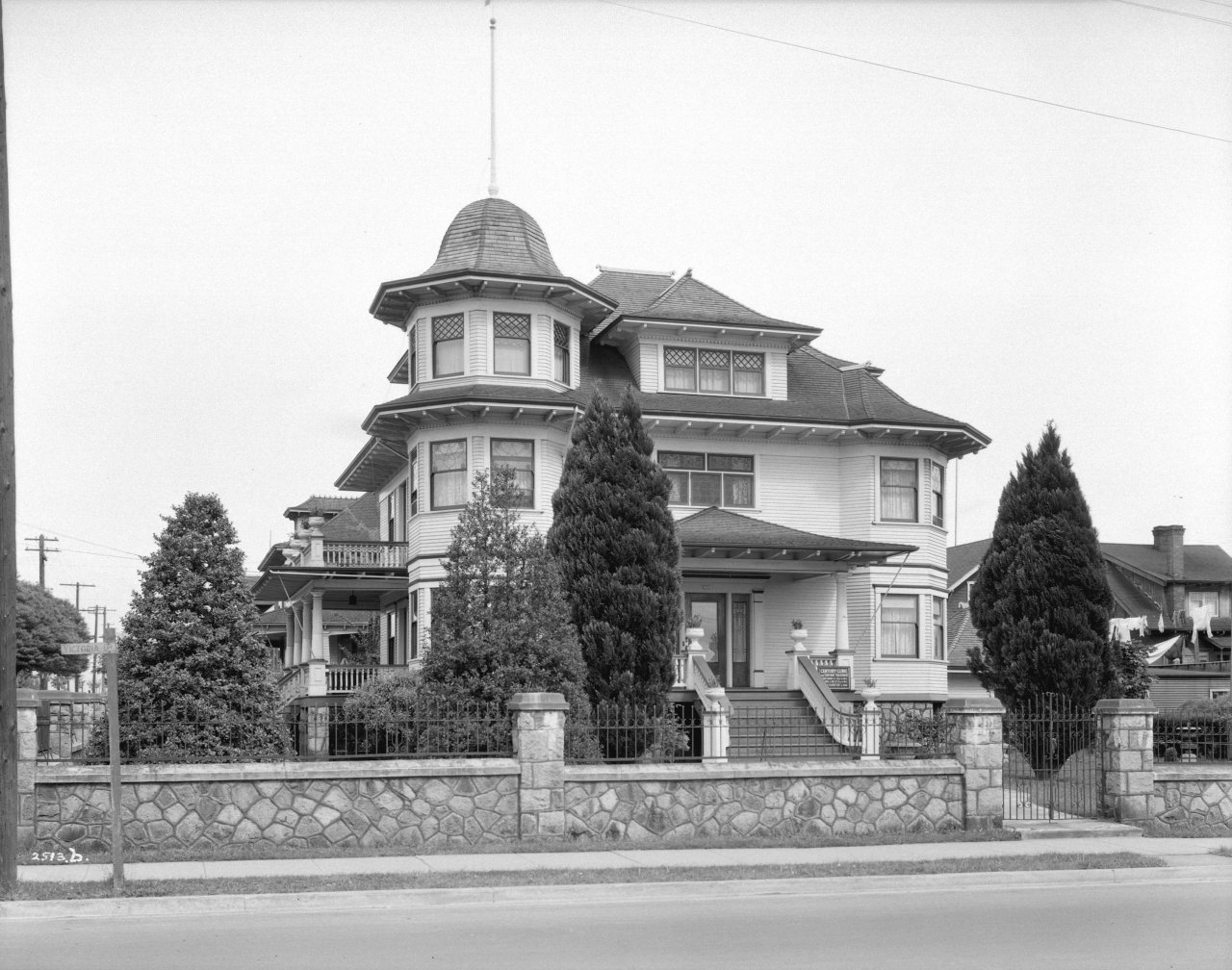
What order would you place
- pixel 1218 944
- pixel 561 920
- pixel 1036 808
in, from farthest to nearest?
pixel 1036 808 < pixel 561 920 < pixel 1218 944

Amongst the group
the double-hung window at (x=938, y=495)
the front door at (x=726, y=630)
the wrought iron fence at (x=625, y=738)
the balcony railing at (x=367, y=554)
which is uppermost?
the double-hung window at (x=938, y=495)

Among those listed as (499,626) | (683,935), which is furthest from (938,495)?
(683,935)

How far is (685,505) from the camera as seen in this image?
1265 inches

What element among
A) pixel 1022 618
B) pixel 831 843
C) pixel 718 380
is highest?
pixel 718 380

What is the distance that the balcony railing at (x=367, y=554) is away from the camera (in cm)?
3247

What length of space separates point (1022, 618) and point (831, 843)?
11840 millimetres

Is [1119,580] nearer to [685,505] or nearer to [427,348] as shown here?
[685,505]

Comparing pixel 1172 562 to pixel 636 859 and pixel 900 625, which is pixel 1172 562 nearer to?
pixel 900 625

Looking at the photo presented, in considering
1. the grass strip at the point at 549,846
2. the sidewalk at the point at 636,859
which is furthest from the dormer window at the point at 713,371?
the sidewalk at the point at 636,859

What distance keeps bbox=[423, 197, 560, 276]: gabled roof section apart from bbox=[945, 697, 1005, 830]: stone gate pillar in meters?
15.6

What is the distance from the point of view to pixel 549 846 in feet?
52.9

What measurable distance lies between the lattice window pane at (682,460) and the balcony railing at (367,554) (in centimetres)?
627

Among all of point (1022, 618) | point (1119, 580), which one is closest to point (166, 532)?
point (1022, 618)

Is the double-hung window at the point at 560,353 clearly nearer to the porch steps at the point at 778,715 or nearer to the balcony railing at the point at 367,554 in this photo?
the balcony railing at the point at 367,554
